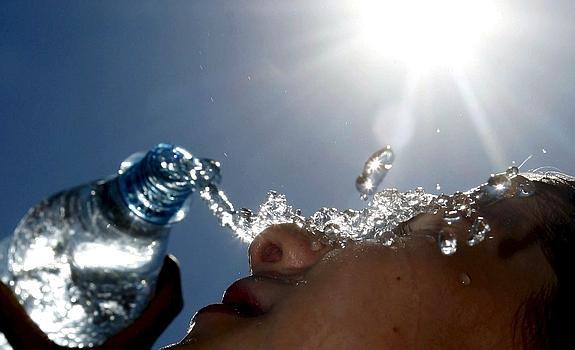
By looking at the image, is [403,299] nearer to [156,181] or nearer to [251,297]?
[251,297]

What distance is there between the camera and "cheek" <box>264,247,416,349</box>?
1206 mm

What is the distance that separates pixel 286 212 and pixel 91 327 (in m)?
0.85

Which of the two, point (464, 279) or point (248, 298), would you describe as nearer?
point (464, 279)

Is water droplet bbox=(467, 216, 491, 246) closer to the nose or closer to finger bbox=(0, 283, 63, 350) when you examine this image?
the nose

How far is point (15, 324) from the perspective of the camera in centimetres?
110

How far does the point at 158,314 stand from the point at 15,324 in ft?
1.23

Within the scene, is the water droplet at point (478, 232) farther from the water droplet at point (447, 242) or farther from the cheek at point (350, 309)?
the cheek at point (350, 309)

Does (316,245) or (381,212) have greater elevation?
(381,212)

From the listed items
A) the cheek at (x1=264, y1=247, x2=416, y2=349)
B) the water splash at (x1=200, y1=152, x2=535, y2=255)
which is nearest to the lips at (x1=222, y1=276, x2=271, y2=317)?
the cheek at (x1=264, y1=247, x2=416, y2=349)

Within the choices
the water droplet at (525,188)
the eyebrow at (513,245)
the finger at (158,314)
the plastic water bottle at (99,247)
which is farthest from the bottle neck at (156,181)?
the water droplet at (525,188)

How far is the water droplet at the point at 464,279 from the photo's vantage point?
1255 millimetres

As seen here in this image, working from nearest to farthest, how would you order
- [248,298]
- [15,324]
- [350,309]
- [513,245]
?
[15,324], [350,309], [513,245], [248,298]

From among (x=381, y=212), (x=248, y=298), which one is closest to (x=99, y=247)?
(x=248, y=298)

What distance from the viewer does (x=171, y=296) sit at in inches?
56.6
